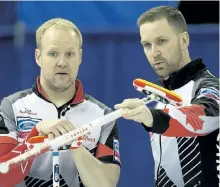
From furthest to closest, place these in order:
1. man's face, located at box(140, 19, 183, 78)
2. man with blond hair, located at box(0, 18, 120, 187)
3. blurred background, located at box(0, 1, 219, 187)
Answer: blurred background, located at box(0, 1, 219, 187)
man's face, located at box(140, 19, 183, 78)
man with blond hair, located at box(0, 18, 120, 187)

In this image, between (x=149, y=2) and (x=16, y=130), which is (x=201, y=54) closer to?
(x=149, y=2)

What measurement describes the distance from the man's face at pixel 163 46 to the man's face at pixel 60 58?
0.25 m

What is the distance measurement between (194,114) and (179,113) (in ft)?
0.14

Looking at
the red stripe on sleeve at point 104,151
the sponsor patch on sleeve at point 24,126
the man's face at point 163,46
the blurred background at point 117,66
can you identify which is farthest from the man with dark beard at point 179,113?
the blurred background at point 117,66

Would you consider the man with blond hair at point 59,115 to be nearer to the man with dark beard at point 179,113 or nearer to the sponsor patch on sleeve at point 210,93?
the man with dark beard at point 179,113

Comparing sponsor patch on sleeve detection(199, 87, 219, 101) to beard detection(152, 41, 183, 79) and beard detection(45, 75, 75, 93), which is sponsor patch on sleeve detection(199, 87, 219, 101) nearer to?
beard detection(152, 41, 183, 79)

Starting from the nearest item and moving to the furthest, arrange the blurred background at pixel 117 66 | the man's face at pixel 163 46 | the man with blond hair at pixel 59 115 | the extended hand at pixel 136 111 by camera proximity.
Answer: the extended hand at pixel 136 111 < the man with blond hair at pixel 59 115 < the man's face at pixel 163 46 < the blurred background at pixel 117 66

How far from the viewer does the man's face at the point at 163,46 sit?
2.12 m

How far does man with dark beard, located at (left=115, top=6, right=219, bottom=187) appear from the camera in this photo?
5.90ft

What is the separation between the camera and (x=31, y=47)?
9.68 ft

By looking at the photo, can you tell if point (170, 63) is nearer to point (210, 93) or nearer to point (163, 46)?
point (163, 46)

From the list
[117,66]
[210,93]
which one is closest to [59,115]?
[210,93]

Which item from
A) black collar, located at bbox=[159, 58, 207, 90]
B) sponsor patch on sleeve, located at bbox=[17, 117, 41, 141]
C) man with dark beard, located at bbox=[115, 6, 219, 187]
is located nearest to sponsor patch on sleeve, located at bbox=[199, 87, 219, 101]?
man with dark beard, located at bbox=[115, 6, 219, 187]

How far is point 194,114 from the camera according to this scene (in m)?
1.81
